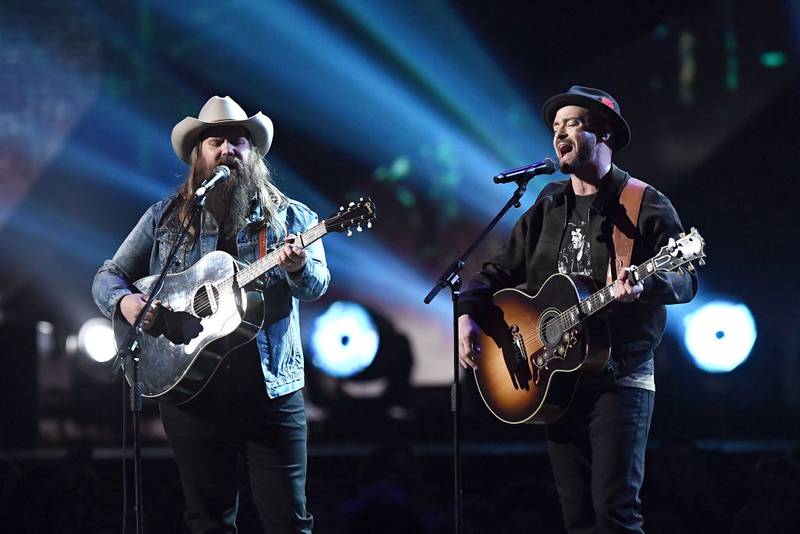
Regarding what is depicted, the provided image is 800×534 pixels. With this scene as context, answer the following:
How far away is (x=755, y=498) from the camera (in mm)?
5496

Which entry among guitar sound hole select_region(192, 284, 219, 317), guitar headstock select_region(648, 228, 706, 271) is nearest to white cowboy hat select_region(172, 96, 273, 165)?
guitar sound hole select_region(192, 284, 219, 317)

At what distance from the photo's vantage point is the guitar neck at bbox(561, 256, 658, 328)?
3680 mm

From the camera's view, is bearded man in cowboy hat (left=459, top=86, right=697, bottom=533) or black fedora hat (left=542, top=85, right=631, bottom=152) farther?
black fedora hat (left=542, top=85, right=631, bottom=152)

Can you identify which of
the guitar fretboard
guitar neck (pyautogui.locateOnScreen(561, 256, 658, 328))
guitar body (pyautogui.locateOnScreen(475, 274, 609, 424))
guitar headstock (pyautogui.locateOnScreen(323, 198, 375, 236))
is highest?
guitar headstock (pyautogui.locateOnScreen(323, 198, 375, 236))

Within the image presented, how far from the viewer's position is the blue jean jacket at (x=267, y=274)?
161 inches

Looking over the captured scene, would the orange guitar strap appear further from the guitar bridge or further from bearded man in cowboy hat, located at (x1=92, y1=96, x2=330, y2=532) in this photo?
bearded man in cowboy hat, located at (x1=92, y1=96, x2=330, y2=532)

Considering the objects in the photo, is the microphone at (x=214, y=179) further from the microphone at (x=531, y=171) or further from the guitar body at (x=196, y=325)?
the microphone at (x=531, y=171)

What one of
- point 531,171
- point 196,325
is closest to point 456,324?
point 531,171

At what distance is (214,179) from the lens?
4172mm

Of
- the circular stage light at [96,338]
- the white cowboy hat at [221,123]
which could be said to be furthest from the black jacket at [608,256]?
the circular stage light at [96,338]

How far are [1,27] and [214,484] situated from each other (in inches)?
311

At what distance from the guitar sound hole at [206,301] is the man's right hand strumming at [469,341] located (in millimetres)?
1082

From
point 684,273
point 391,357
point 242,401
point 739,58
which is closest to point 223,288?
point 242,401

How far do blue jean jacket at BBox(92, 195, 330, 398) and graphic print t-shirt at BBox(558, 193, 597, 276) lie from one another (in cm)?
101
